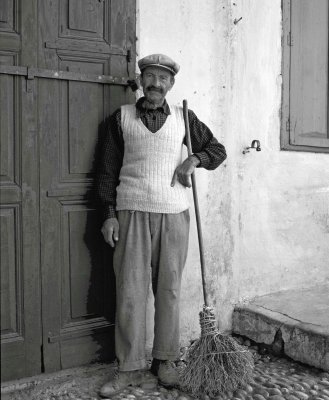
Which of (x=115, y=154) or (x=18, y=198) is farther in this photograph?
(x=115, y=154)

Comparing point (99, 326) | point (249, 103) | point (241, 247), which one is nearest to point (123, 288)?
point (99, 326)

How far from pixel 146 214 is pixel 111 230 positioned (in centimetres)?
24

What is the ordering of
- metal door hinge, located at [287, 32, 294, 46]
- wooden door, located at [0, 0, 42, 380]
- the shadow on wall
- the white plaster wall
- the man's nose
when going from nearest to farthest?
wooden door, located at [0, 0, 42, 380]
the man's nose
the shadow on wall
the white plaster wall
metal door hinge, located at [287, 32, 294, 46]

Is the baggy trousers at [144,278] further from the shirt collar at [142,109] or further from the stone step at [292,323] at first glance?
the stone step at [292,323]

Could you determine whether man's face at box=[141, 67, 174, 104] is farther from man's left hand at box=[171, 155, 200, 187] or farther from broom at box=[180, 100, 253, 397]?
broom at box=[180, 100, 253, 397]

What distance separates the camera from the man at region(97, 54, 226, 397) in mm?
3252

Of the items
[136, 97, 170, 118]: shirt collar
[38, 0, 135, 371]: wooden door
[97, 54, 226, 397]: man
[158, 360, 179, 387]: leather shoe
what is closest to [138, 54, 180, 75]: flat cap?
[97, 54, 226, 397]: man

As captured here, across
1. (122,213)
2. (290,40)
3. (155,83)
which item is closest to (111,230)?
(122,213)

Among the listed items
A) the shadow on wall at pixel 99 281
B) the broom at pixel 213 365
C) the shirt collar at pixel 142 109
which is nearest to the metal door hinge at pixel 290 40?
the shirt collar at pixel 142 109

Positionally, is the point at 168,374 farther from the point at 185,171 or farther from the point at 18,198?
the point at 18,198

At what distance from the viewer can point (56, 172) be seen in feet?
10.8

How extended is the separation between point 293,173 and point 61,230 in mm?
2171

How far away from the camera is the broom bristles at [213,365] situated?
124 inches

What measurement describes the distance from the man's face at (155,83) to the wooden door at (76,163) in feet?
0.96
